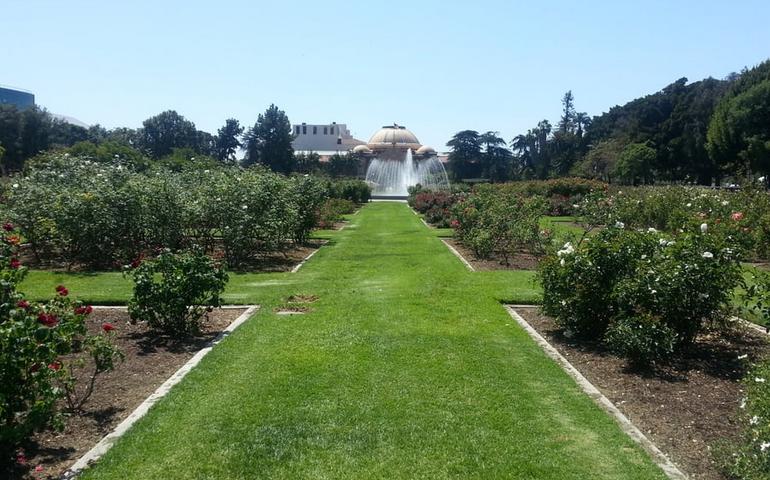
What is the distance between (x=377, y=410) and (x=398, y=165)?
71415 mm

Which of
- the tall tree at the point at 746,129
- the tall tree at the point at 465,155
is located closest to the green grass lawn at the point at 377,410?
the tall tree at the point at 746,129

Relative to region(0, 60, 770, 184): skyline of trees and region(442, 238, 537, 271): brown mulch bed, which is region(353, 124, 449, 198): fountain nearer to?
region(0, 60, 770, 184): skyline of trees

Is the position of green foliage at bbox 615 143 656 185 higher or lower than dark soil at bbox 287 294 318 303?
higher

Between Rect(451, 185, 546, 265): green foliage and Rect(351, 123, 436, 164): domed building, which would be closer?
Rect(451, 185, 546, 265): green foliage

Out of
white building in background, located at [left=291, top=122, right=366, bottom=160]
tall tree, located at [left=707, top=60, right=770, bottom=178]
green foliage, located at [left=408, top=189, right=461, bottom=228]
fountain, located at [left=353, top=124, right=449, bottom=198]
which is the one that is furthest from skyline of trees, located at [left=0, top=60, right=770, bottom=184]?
white building in background, located at [left=291, top=122, right=366, bottom=160]

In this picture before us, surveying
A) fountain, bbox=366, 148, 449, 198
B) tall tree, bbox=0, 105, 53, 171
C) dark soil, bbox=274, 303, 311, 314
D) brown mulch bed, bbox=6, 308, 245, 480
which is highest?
tall tree, bbox=0, 105, 53, 171

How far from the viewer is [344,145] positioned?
419 ft

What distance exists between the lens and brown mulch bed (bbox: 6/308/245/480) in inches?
167

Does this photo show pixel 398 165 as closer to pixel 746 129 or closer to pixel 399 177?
pixel 399 177

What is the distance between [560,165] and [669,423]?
257 feet

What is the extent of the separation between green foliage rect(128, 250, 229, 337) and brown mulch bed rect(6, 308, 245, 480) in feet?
0.61

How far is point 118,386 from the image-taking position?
5641 millimetres

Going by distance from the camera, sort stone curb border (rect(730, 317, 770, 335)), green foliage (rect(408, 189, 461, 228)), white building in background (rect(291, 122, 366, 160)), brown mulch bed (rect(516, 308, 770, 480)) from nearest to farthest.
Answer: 1. brown mulch bed (rect(516, 308, 770, 480))
2. stone curb border (rect(730, 317, 770, 335))
3. green foliage (rect(408, 189, 461, 228))
4. white building in background (rect(291, 122, 366, 160))

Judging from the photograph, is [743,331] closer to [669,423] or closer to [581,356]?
[581,356]
